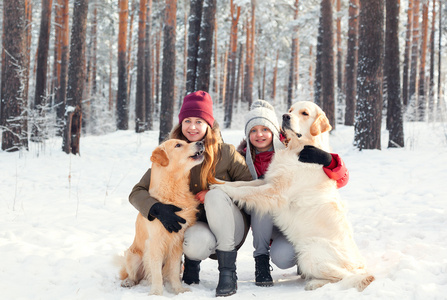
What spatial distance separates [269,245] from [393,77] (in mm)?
7743

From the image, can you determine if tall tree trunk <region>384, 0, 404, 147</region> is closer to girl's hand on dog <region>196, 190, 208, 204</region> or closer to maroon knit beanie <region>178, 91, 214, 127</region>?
maroon knit beanie <region>178, 91, 214, 127</region>

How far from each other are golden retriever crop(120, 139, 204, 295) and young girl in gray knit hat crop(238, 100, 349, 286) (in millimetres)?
606

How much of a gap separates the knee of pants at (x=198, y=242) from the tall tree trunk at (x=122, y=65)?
45.9 feet

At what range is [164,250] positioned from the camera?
2756mm

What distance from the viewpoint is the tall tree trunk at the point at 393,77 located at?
875 cm

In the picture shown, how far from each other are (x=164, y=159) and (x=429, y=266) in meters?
2.19

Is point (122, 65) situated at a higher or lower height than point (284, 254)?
higher

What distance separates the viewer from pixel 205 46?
9.29m

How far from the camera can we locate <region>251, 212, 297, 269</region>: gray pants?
9.60 feet

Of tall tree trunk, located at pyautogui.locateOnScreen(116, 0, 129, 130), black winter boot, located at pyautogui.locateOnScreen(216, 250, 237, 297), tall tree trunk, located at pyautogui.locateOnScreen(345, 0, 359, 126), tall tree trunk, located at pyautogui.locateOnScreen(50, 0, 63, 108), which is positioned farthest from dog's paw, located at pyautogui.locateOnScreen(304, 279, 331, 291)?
tall tree trunk, located at pyautogui.locateOnScreen(116, 0, 129, 130)

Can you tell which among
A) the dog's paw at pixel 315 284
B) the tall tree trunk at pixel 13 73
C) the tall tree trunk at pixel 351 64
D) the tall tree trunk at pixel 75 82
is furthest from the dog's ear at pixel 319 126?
the tall tree trunk at pixel 351 64

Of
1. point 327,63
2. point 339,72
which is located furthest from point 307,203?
point 339,72

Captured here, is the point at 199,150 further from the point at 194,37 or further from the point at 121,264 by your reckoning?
the point at 194,37

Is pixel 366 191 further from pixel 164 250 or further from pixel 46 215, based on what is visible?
pixel 46 215
